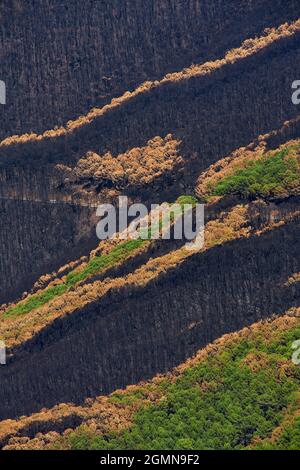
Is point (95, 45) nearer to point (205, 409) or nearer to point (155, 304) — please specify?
point (155, 304)

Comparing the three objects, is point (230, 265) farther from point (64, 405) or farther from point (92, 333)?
point (64, 405)

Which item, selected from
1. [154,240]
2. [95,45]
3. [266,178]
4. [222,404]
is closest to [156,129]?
[95,45]

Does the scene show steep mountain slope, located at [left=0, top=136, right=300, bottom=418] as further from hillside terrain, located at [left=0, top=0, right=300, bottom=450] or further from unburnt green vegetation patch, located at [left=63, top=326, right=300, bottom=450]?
unburnt green vegetation patch, located at [left=63, top=326, right=300, bottom=450]

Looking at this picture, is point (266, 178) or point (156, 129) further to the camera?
point (156, 129)

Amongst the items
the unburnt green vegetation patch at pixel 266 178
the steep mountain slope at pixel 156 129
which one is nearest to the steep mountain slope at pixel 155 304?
the unburnt green vegetation patch at pixel 266 178

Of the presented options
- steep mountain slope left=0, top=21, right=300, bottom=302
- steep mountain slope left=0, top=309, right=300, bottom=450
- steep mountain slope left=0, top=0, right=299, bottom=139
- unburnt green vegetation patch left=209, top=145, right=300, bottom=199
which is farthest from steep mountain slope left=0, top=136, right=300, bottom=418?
steep mountain slope left=0, top=0, right=299, bottom=139

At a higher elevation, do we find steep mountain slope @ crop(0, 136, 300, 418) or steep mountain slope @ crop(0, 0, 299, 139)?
steep mountain slope @ crop(0, 0, 299, 139)

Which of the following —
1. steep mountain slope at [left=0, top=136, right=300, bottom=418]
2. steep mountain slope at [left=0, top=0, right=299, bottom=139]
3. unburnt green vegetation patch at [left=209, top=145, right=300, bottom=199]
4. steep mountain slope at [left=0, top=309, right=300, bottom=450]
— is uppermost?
steep mountain slope at [left=0, top=0, right=299, bottom=139]

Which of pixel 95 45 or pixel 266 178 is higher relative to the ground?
pixel 95 45

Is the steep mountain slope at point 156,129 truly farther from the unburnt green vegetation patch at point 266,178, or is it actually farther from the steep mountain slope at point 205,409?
the steep mountain slope at point 205,409
